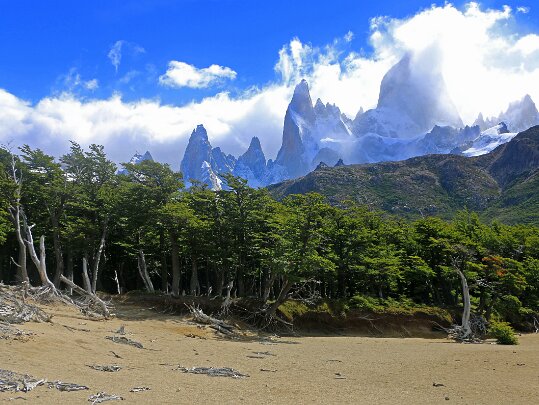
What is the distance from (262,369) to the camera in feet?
42.4

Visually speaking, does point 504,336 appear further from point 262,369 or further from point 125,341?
point 125,341

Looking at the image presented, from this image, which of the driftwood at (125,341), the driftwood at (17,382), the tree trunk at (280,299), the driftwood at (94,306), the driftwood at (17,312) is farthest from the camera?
the tree trunk at (280,299)

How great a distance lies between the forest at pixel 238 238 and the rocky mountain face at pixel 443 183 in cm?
8720

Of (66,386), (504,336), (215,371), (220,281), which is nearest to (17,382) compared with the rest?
(66,386)

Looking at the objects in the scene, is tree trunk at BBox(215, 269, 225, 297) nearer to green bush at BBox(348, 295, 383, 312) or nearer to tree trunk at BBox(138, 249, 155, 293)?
tree trunk at BBox(138, 249, 155, 293)

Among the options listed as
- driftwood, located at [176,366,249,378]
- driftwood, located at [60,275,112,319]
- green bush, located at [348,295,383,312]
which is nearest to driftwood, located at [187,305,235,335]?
driftwood, located at [60,275,112,319]

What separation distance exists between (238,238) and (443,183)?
134 metres

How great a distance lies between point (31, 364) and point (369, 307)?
2282cm

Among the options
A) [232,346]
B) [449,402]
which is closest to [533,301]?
[232,346]

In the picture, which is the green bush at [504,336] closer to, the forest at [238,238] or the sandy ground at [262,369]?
the sandy ground at [262,369]

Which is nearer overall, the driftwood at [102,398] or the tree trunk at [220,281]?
Answer: the driftwood at [102,398]

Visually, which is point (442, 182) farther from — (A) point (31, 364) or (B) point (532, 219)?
(A) point (31, 364)

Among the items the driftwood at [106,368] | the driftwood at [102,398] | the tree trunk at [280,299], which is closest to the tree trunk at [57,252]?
the tree trunk at [280,299]

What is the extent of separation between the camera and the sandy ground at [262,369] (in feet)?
30.0
